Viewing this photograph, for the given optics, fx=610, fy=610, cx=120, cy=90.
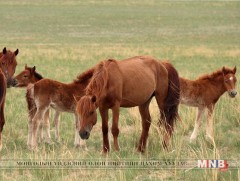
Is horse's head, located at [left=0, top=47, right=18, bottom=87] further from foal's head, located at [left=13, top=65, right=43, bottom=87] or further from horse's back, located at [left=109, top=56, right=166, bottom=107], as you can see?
horse's back, located at [left=109, top=56, right=166, bottom=107]

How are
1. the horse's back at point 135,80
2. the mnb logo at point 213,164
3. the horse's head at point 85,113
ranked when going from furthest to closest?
the horse's back at point 135,80 → the horse's head at point 85,113 → the mnb logo at point 213,164

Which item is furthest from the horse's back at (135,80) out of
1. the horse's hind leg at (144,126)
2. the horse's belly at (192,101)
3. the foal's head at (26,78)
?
the foal's head at (26,78)

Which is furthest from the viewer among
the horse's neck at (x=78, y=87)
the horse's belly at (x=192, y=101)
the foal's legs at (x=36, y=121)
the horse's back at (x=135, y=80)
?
the horse's belly at (x=192, y=101)

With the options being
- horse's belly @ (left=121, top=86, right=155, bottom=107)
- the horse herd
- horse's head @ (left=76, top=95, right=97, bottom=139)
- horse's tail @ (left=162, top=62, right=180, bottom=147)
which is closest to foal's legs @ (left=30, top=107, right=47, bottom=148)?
the horse herd

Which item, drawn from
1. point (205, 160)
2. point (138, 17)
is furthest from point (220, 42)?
point (205, 160)

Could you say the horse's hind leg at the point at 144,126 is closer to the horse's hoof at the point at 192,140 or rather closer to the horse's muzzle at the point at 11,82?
the horse's hoof at the point at 192,140

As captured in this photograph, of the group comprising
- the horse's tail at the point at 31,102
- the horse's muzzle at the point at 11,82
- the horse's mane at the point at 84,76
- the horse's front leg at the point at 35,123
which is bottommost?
the horse's front leg at the point at 35,123

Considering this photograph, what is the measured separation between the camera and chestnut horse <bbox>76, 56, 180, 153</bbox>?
8297mm

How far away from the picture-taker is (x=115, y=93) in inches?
353

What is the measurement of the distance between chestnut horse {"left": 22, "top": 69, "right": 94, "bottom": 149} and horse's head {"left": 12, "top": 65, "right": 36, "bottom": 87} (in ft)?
3.08

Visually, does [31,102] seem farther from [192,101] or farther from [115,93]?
[192,101]

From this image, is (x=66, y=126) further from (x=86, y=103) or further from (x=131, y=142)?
(x=86, y=103)

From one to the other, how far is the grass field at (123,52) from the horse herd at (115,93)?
34cm

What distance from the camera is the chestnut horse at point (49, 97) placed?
9.88 meters
